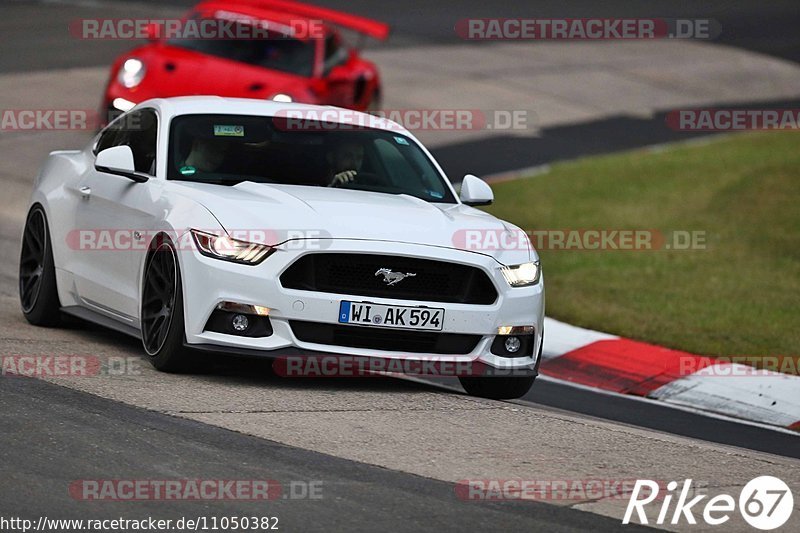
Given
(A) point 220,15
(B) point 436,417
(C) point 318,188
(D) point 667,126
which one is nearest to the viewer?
(B) point 436,417

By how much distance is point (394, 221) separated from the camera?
839 cm

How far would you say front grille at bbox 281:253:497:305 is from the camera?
807cm

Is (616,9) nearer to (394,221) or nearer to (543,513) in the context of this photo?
(394,221)

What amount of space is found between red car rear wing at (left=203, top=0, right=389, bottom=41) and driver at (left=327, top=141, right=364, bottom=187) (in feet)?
24.8

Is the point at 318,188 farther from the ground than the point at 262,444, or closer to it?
farther from the ground

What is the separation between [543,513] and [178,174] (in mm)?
3548

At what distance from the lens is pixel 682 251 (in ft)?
48.6

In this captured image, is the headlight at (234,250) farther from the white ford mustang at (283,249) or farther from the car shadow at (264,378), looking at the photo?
the car shadow at (264,378)

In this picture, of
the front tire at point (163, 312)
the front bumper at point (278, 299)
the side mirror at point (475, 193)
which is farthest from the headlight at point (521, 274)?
the front tire at point (163, 312)

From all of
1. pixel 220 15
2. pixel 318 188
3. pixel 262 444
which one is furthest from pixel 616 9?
pixel 262 444
